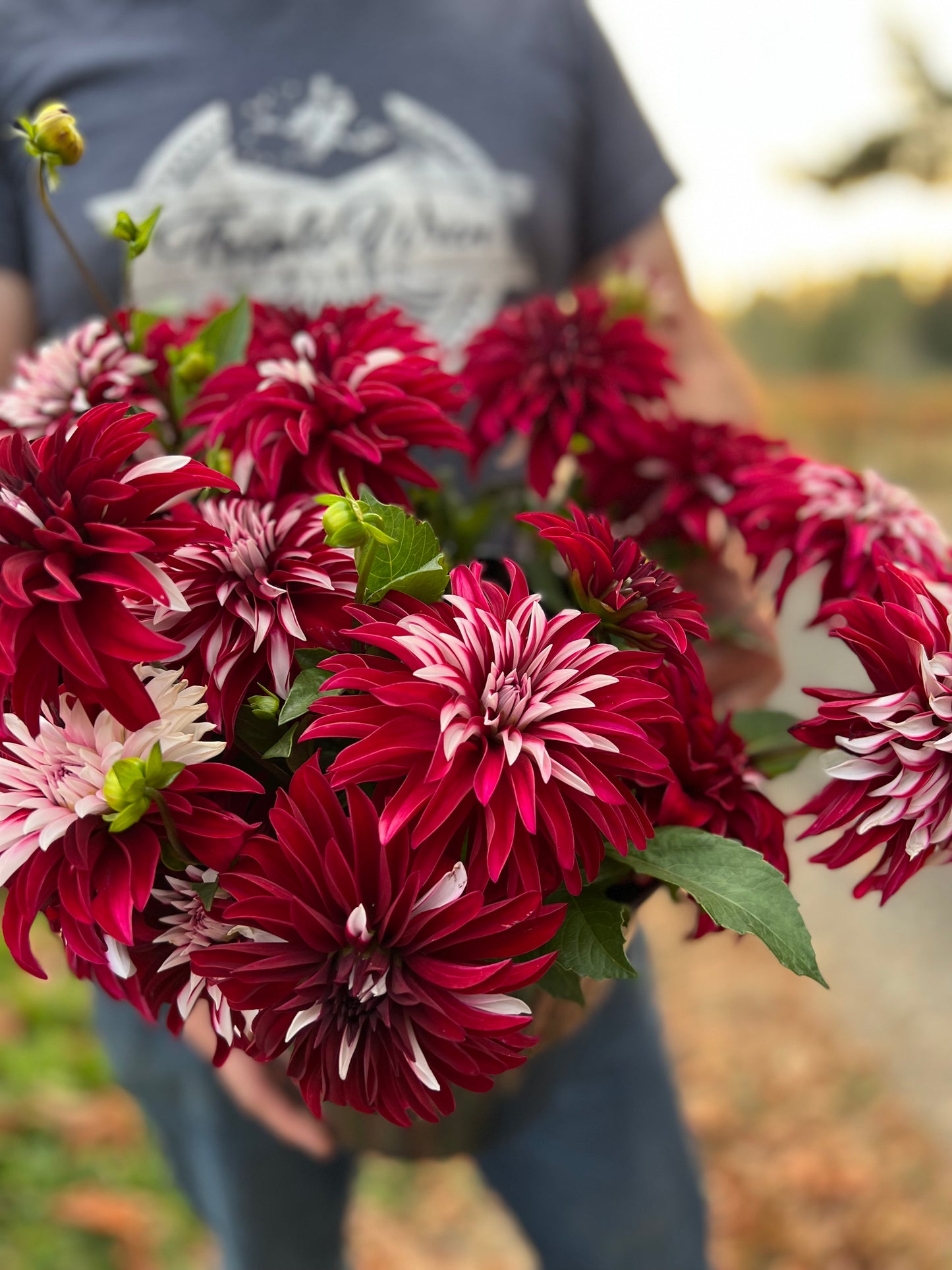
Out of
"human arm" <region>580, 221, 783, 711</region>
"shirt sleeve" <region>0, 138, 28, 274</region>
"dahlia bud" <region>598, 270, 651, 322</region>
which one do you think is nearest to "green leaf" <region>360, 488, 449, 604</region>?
"human arm" <region>580, 221, 783, 711</region>

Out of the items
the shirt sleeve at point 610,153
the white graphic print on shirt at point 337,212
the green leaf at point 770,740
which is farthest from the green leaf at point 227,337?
the shirt sleeve at point 610,153

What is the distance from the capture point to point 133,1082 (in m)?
0.69

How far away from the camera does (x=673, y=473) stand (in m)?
0.42

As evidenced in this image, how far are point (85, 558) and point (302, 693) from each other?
6 cm

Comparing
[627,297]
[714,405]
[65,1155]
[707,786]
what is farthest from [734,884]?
[65,1155]

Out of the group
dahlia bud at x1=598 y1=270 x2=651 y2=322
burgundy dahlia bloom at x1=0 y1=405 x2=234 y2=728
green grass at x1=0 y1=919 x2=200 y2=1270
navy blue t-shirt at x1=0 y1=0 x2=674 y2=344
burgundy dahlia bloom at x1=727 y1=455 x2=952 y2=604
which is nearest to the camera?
burgundy dahlia bloom at x1=0 y1=405 x2=234 y2=728

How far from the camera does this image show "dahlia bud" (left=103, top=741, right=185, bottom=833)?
0.75 ft

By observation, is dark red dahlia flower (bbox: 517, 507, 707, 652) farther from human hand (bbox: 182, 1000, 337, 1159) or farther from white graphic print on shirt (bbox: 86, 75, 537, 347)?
white graphic print on shirt (bbox: 86, 75, 537, 347)

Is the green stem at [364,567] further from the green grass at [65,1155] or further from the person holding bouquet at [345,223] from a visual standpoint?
the green grass at [65,1155]

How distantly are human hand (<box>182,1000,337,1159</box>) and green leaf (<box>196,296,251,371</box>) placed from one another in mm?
274

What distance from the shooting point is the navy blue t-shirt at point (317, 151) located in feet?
2.18

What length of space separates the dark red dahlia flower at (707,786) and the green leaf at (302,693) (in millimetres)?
94

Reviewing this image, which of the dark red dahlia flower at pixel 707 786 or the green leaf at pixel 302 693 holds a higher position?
the green leaf at pixel 302 693

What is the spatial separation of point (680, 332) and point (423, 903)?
0.57 metres
